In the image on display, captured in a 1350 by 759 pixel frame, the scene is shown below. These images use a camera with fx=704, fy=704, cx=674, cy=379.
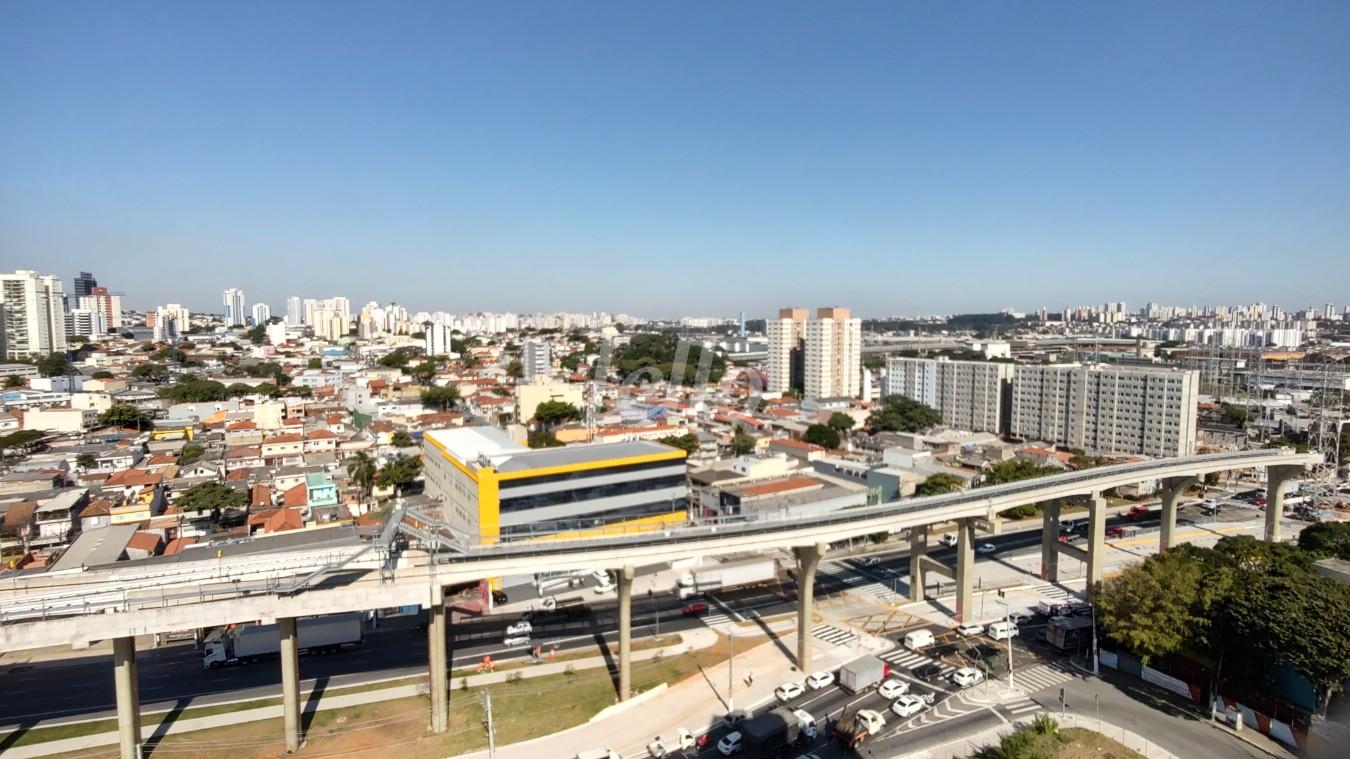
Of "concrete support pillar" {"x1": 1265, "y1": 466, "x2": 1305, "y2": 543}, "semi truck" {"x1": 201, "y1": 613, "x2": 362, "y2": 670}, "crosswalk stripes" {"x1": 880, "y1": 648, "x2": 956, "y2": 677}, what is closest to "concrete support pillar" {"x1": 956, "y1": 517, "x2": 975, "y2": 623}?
"crosswalk stripes" {"x1": 880, "y1": 648, "x2": 956, "y2": 677}

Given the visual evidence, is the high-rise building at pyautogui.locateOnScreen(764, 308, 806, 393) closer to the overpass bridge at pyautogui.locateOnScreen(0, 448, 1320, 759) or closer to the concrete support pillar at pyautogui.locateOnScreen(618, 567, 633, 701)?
the overpass bridge at pyautogui.locateOnScreen(0, 448, 1320, 759)

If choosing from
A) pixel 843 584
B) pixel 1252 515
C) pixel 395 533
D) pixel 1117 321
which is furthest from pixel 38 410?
pixel 1117 321

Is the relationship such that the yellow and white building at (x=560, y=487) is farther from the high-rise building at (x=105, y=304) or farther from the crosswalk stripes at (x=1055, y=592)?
the high-rise building at (x=105, y=304)

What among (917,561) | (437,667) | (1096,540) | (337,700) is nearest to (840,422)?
(1096,540)

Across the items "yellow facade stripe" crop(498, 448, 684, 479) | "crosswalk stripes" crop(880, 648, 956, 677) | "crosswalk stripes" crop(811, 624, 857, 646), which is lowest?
"crosswalk stripes" crop(811, 624, 857, 646)

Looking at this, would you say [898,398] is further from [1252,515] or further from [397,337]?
[397,337]

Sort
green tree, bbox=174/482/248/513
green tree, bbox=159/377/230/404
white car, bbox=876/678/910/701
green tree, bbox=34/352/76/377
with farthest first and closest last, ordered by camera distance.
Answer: green tree, bbox=34/352/76/377
green tree, bbox=159/377/230/404
green tree, bbox=174/482/248/513
white car, bbox=876/678/910/701

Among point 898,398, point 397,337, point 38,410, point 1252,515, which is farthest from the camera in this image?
point 397,337
